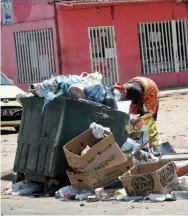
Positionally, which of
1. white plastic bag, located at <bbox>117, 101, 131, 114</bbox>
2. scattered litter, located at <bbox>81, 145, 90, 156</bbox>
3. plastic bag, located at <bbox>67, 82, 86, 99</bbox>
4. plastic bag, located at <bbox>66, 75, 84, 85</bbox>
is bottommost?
scattered litter, located at <bbox>81, 145, 90, 156</bbox>

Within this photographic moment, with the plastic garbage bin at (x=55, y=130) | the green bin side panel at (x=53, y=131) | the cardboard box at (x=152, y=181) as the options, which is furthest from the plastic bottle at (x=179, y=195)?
the green bin side panel at (x=53, y=131)

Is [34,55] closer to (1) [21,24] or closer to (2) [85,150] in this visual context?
(1) [21,24]

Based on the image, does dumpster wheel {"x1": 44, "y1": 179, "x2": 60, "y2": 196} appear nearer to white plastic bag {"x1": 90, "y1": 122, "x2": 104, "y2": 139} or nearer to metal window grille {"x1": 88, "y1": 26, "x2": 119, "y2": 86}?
white plastic bag {"x1": 90, "y1": 122, "x2": 104, "y2": 139}

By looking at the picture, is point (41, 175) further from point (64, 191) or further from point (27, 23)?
point (27, 23)

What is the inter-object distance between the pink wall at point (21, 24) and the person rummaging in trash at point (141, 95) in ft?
46.5

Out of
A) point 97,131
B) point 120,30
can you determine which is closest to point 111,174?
point 97,131

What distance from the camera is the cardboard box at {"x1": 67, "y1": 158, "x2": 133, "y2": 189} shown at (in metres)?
8.31

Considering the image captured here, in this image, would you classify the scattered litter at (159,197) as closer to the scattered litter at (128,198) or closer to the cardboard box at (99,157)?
the scattered litter at (128,198)

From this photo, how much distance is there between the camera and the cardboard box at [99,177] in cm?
831

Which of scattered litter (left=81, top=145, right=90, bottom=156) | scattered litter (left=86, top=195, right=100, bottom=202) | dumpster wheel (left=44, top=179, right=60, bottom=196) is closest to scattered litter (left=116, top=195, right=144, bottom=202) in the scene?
scattered litter (left=86, top=195, right=100, bottom=202)

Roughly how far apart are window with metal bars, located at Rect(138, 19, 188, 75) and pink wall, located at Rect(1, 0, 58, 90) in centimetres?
343

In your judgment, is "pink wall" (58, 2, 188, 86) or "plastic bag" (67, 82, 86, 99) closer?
"plastic bag" (67, 82, 86, 99)

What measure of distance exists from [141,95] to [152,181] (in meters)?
2.42

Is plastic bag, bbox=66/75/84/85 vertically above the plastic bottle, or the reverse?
plastic bag, bbox=66/75/84/85
